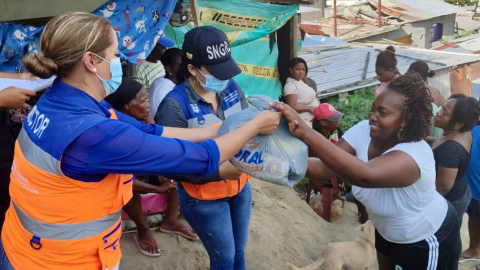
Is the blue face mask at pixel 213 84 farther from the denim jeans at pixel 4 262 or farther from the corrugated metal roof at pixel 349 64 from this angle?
the corrugated metal roof at pixel 349 64

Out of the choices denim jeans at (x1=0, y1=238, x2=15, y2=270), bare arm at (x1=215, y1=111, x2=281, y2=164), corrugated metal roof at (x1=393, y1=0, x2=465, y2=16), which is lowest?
corrugated metal roof at (x1=393, y1=0, x2=465, y2=16)

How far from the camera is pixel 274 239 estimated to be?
4648 mm

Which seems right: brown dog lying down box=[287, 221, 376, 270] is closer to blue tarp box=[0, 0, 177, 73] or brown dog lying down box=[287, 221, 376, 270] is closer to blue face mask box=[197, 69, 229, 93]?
blue face mask box=[197, 69, 229, 93]

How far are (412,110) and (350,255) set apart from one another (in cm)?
210

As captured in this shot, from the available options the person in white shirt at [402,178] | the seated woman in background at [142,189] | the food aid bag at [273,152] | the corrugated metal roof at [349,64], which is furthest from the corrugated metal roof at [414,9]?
the food aid bag at [273,152]

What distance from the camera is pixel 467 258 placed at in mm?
5035

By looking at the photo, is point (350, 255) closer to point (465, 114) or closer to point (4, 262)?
point (465, 114)

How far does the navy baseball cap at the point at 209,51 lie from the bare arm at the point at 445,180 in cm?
194

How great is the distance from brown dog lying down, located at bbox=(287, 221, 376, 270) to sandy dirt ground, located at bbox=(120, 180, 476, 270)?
0.45 meters

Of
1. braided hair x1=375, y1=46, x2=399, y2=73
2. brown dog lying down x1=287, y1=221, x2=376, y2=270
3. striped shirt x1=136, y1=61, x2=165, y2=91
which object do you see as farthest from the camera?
braided hair x1=375, y1=46, x2=399, y2=73

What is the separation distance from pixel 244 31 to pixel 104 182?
4361 millimetres

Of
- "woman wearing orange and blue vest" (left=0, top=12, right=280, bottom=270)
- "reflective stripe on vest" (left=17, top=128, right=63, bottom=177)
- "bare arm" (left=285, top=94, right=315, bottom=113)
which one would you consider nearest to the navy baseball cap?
"woman wearing orange and blue vest" (left=0, top=12, right=280, bottom=270)

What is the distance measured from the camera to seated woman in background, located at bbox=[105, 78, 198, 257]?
3.57 meters

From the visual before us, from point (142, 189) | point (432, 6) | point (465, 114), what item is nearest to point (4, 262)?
point (142, 189)
